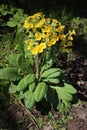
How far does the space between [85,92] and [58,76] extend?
1.72 ft

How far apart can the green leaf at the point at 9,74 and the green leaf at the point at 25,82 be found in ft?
0.56

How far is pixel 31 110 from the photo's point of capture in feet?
11.9

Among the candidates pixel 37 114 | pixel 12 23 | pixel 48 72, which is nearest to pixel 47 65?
pixel 48 72

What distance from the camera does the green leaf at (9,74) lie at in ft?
11.4

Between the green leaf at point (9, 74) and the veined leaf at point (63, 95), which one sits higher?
the green leaf at point (9, 74)

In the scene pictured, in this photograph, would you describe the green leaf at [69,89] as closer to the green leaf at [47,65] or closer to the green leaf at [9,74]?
the green leaf at [47,65]

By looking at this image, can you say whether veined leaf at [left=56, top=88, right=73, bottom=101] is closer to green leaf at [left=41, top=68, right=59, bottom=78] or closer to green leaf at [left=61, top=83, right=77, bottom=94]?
green leaf at [left=61, top=83, right=77, bottom=94]

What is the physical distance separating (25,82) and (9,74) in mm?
246

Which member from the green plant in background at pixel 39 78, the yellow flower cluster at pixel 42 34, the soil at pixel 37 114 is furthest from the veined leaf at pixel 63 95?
the yellow flower cluster at pixel 42 34

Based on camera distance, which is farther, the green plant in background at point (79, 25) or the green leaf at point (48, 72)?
the green plant in background at point (79, 25)

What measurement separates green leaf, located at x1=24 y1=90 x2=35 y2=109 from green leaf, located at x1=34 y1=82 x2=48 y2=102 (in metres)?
→ 0.08

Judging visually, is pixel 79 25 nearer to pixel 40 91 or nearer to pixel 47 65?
pixel 47 65

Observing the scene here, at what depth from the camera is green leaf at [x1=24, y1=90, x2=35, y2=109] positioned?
3.40 metres

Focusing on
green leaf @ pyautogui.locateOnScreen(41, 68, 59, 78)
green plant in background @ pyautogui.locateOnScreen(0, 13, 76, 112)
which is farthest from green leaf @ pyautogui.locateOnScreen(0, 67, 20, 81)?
green leaf @ pyautogui.locateOnScreen(41, 68, 59, 78)
